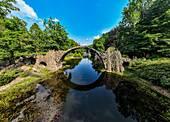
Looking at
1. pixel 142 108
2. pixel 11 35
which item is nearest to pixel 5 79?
pixel 11 35

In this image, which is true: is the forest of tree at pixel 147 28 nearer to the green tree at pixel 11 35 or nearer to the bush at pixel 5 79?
the bush at pixel 5 79

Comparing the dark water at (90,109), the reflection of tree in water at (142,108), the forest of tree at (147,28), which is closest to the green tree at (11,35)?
the dark water at (90,109)

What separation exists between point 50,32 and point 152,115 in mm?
32657

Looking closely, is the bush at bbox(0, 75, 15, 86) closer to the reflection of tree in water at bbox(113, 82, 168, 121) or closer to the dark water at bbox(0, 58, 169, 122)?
the dark water at bbox(0, 58, 169, 122)

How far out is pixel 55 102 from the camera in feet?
18.6

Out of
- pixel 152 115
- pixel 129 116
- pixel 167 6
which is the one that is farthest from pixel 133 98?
pixel 167 6

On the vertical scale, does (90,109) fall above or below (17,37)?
below

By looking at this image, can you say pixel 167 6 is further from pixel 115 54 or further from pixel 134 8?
pixel 115 54

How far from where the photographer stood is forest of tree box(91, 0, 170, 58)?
11531 millimetres

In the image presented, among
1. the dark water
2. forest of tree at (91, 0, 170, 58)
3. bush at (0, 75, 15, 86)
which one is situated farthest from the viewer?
forest of tree at (91, 0, 170, 58)

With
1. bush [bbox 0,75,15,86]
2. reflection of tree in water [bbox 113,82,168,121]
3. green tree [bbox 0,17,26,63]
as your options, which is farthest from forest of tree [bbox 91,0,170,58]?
green tree [bbox 0,17,26,63]

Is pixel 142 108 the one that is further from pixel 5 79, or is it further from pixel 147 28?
pixel 147 28

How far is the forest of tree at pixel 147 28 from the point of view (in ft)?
37.8

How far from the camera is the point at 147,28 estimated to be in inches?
557
